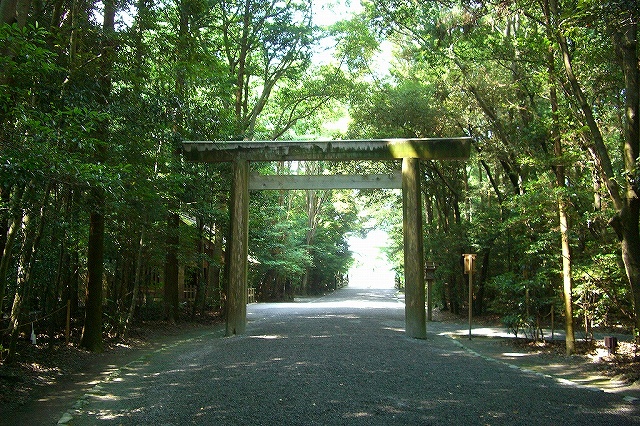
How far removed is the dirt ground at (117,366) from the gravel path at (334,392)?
379mm

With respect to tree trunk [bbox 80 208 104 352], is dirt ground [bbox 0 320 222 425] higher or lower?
lower

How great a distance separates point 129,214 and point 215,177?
4476mm

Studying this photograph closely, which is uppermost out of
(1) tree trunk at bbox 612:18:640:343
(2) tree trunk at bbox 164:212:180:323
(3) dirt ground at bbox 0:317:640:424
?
(1) tree trunk at bbox 612:18:640:343

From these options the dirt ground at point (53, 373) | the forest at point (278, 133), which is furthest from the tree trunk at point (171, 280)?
the dirt ground at point (53, 373)

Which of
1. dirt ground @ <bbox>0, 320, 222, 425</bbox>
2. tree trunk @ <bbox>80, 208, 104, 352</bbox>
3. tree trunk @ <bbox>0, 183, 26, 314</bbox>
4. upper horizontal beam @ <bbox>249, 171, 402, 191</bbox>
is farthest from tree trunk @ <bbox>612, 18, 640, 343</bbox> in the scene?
tree trunk @ <bbox>80, 208, 104, 352</bbox>

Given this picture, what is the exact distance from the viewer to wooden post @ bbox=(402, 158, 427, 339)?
9.56 metres

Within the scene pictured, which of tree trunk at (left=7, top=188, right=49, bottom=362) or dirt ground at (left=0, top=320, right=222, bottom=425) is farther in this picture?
tree trunk at (left=7, top=188, right=49, bottom=362)

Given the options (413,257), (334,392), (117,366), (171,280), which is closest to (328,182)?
(413,257)

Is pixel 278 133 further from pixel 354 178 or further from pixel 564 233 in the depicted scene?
pixel 564 233

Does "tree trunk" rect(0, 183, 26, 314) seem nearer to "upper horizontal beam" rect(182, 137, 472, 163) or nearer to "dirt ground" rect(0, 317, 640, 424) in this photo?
"dirt ground" rect(0, 317, 640, 424)

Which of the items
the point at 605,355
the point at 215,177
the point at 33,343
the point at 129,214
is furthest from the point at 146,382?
the point at 215,177

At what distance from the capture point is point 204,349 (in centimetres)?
815

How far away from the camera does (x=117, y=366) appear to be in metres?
7.00

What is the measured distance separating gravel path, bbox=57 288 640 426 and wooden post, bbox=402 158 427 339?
1873 millimetres
